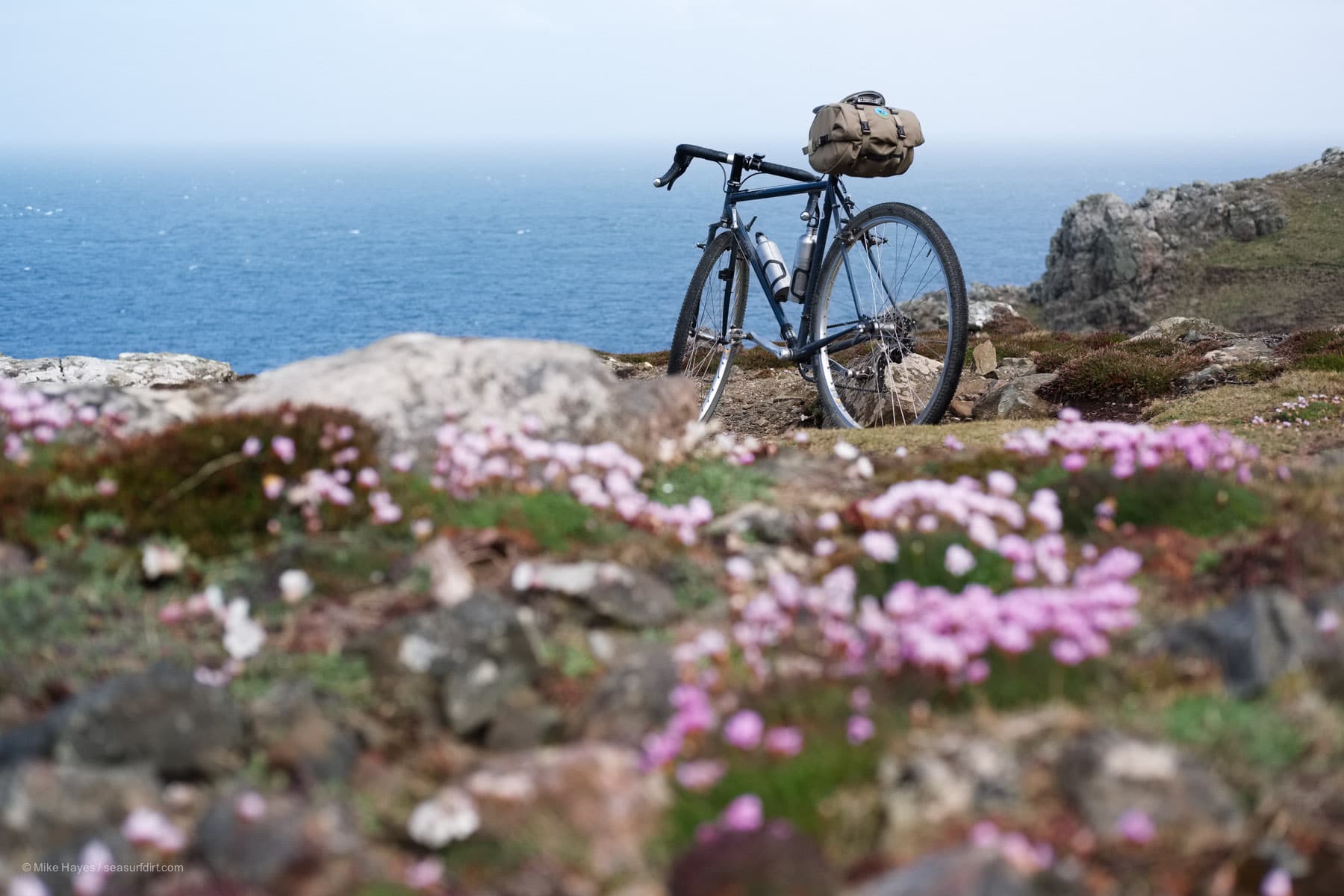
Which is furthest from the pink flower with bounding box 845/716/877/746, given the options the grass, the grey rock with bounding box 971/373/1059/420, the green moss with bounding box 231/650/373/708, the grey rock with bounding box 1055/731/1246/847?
the grass

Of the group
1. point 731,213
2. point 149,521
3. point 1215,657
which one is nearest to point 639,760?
point 1215,657

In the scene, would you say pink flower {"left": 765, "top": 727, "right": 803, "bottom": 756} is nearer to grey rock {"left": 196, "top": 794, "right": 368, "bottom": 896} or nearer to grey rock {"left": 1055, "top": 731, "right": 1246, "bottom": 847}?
grey rock {"left": 1055, "top": 731, "right": 1246, "bottom": 847}

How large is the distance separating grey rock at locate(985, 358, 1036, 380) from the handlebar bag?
9799 mm

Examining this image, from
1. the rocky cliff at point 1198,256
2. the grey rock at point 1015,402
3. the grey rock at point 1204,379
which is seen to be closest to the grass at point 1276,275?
the rocky cliff at point 1198,256

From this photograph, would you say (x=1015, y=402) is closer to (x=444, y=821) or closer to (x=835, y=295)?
(x=835, y=295)

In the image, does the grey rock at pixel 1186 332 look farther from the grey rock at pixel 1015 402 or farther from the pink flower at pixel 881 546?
the pink flower at pixel 881 546

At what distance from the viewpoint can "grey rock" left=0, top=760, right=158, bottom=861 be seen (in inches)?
126

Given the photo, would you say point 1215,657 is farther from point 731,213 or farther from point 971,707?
point 731,213

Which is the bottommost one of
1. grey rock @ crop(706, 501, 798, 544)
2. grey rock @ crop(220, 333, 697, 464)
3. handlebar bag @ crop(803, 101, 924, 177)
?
grey rock @ crop(706, 501, 798, 544)

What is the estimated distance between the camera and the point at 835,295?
11219 millimetres

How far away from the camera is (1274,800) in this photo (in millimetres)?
3076

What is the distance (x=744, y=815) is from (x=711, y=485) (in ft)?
12.3

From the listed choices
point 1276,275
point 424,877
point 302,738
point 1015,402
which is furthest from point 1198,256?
point 424,877

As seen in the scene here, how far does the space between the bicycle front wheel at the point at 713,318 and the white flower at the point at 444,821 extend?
30.4 feet
